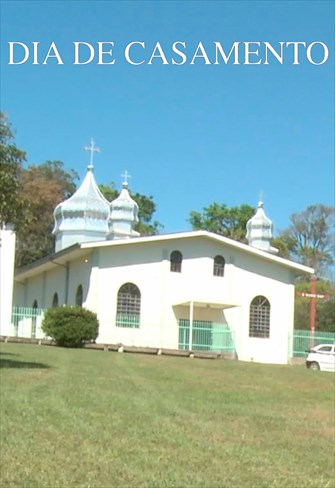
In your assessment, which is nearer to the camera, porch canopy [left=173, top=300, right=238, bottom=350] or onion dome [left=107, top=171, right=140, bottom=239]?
porch canopy [left=173, top=300, right=238, bottom=350]

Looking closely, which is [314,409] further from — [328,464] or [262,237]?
[262,237]

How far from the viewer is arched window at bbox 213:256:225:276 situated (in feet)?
115

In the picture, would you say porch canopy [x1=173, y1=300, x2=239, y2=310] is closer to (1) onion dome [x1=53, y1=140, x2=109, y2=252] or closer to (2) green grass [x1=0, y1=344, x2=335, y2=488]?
(1) onion dome [x1=53, y1=140, x2=109, y2=252]

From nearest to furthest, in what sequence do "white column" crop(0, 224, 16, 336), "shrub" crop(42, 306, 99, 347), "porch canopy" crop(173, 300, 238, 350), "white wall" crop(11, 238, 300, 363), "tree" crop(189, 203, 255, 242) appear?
"shrub" crop(42, 306, 99, 347), "porch canopy" crop(173, 300, 238, 350), "white wall" crop(11, 238, 300, 363), "white column" crop(0, 224, 16, 336), "tree" crop(189, 203, 255, 242)

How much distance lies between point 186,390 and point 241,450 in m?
5.82

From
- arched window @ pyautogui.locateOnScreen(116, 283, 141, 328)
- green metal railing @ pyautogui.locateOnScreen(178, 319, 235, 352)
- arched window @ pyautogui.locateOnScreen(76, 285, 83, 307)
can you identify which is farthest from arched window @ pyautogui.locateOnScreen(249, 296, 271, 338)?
arched window @ pyautogui.locateOnScreen(76, 285, 83, 307)

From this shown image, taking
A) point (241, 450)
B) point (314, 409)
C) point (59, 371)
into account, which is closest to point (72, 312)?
point (59, 371)

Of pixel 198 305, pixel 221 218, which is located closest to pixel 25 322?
pixel 198 305

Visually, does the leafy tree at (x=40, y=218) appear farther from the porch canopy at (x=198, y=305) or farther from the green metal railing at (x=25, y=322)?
the porch canopy at (x=198, y=305)

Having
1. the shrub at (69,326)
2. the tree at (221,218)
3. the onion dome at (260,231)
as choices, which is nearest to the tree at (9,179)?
the shrub at (69,326)

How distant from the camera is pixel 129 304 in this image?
33750 mm

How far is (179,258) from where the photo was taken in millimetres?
34344

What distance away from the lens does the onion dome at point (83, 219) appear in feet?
134

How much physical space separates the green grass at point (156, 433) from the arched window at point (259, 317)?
19.4 meters
